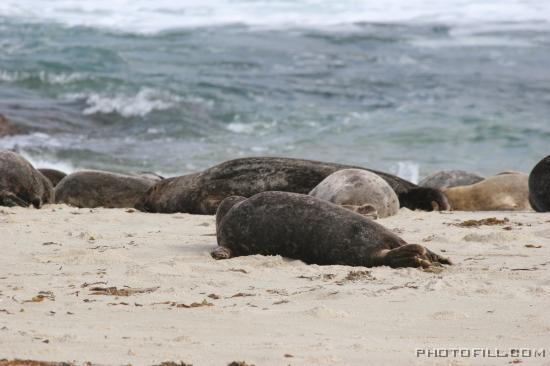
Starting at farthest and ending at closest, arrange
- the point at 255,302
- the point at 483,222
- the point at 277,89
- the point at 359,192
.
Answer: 1. the point at 277,89
2. the point at 359,192
3. the point at 483,222
4. the point at 255,302

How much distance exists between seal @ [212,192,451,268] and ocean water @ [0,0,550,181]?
810cm

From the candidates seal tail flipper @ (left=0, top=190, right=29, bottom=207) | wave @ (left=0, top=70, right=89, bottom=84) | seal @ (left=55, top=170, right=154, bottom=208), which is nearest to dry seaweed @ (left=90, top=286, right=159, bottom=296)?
seal tail flipper @ (left=0, top=190, right=29, bottom=207)

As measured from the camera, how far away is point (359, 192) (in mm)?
8305

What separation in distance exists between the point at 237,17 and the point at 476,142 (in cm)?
2014

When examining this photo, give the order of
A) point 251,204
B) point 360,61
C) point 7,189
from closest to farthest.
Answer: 1. point 251,204
2. point 7,189
3. point 360,61

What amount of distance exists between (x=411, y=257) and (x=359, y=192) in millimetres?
2506

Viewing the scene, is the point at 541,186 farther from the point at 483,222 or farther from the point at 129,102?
the point at 129,102

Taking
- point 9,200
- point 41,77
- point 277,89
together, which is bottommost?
point 9,200

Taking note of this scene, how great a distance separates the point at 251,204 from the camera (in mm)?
6492

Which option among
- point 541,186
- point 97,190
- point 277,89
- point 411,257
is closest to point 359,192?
point 541,186

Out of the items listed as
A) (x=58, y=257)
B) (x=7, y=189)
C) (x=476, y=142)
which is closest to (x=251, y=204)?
(x=58, y=257)

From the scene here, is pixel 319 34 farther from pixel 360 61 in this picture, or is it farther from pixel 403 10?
pixel 403 10

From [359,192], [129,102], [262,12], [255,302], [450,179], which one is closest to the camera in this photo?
[255,302]

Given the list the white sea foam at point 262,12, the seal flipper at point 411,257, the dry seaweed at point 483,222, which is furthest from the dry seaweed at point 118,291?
the white sea foam at point 262,12
